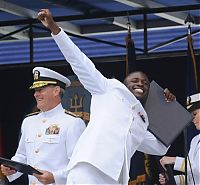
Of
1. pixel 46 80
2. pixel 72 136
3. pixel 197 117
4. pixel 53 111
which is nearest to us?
pixel 72 136

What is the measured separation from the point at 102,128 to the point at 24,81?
3.08 meters

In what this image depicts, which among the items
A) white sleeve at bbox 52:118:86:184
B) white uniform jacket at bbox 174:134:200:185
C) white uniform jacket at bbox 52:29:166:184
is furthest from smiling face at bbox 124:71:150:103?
white uniform jacket at bbox 174:134:200:185

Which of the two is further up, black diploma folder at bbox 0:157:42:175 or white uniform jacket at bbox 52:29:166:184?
white uniform jacket at bbox 52:29:166:184

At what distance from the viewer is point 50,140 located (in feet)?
20.2

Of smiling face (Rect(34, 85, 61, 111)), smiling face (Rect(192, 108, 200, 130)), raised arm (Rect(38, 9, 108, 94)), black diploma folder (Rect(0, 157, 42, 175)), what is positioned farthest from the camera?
smiling face (Rect(192, 108, 200, 130))

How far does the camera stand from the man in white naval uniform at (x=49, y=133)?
611cm

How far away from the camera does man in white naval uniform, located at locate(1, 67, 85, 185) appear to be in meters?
6.11

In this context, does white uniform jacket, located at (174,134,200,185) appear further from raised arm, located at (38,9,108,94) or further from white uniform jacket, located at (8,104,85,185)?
raised arm, located at (38,9,108,94)

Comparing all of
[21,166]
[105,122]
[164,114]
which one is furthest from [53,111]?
[105,122]

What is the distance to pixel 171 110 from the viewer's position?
5.77m

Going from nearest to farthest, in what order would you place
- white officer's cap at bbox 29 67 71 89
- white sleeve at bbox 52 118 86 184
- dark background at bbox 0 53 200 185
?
white sleeve at bbox 52 118 86 184, white officer's cap at bbox 29 67 71 89, dark background at bbox 0 53 200 185

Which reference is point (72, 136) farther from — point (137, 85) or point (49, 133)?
point (137, 85)

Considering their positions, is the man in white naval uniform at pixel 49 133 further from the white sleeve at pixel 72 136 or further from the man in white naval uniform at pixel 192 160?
the man in white naval uniform at pixel 192 160

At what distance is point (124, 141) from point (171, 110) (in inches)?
29.3
